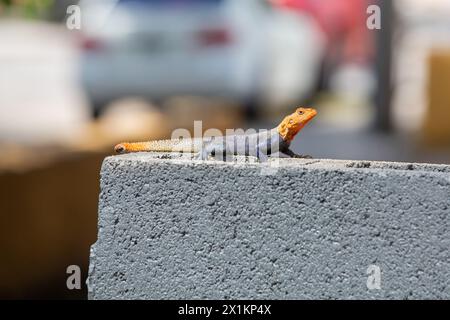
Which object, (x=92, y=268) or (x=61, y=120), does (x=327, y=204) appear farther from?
(x=61, y=120)

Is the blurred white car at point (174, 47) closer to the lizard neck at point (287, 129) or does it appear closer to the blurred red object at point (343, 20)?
the blurred red object at point (343, 20)

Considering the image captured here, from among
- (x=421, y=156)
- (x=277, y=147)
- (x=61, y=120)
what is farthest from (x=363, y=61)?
(x=277, y=147)

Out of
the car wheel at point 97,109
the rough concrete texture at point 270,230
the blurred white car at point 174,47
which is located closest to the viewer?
the rough concrete texture at point 270,230

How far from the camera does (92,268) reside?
10.3ft

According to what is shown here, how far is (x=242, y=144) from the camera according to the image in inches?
130

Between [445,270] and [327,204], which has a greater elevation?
[327,204]

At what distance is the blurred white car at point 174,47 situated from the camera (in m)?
12.2

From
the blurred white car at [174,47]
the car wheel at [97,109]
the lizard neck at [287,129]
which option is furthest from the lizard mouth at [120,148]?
the car wheel at [97,109]

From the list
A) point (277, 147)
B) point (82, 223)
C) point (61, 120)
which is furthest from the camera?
point (61, 120)

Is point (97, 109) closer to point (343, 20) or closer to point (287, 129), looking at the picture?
point (343, 20)

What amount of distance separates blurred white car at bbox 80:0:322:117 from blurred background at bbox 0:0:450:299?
0.05 feet

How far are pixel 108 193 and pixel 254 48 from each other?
9.60 metres

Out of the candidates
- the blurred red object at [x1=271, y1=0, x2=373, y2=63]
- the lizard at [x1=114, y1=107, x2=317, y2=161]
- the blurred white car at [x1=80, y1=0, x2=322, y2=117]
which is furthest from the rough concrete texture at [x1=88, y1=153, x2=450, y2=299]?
the blurred red object at [x1=271, y1=0, x2=373, y2=63]
